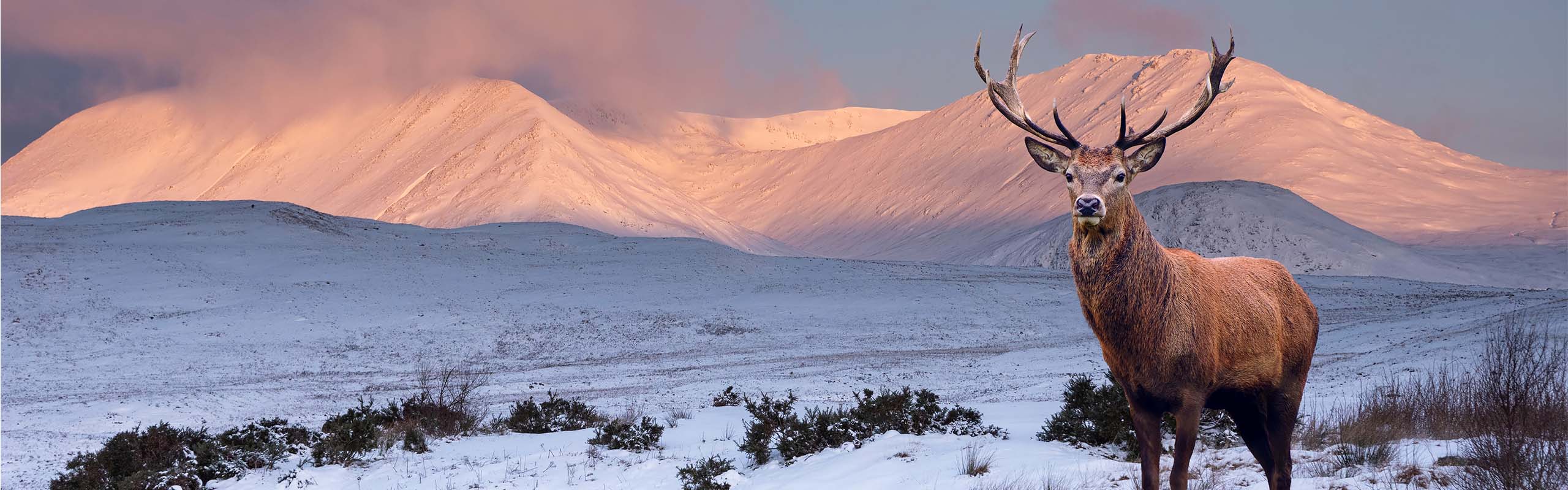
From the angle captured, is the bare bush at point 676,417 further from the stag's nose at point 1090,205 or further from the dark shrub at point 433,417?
the stag's nose at point 1090,205

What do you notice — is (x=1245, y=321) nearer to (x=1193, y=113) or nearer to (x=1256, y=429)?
(x=1256, y=429)

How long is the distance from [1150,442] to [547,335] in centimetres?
1873

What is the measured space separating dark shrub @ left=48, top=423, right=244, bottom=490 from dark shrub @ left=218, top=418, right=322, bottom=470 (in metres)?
0.11

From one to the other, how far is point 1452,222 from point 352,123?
96108 millimetres

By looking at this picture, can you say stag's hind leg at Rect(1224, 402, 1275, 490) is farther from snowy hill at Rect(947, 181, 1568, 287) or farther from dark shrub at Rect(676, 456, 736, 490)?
snowy hill at Rect(947, 181, 1568, 287)

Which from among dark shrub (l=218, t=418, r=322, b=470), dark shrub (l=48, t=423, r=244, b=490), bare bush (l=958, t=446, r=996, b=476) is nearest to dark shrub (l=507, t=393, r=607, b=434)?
dark shrub (l=218, t=418, r=322, b=470)

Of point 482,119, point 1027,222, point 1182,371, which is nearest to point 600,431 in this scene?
point 1182,371

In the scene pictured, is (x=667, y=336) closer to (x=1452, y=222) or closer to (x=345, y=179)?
(x=1452, y=222)

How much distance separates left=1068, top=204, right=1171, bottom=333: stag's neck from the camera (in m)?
4.34

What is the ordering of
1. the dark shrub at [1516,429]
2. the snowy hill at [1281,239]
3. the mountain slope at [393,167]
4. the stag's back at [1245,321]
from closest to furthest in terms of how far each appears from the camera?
1. the stag's back at [1245,321]
2. the dark shrub at [1516,429]
3. the snowy hill at [1281,239]
4. the mountain slope at [393,167]

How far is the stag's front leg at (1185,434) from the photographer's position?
13.9 feet

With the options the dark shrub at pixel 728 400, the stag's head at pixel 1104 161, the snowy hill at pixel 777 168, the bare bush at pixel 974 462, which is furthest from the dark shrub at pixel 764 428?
the snowy hill at pixel 777 168

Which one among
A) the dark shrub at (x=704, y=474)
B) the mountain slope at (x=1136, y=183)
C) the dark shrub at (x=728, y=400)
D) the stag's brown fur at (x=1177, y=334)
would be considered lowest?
the dark shrub at (x=704, y=474)

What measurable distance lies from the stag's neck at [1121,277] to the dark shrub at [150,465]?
A: 6708 mm
